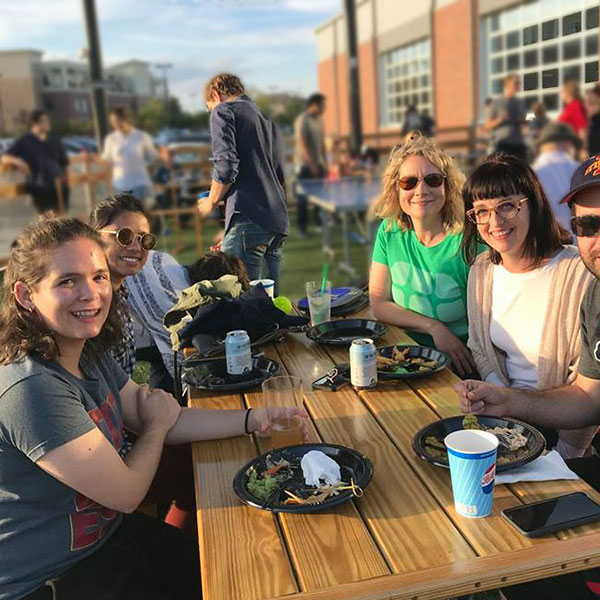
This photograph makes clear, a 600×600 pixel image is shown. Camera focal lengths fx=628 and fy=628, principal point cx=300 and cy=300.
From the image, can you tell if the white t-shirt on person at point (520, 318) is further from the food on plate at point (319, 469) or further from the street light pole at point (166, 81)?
the street light pole at point (166, 81)

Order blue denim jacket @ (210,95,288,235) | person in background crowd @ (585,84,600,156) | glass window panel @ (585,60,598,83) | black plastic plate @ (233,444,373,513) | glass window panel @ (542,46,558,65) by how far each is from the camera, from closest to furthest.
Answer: black plastic plate @ (233,444,373,513), glass window panel @ (585,60,598,83), blue denim jacket @ (210,95,288,235), person in background crowd @ (585,84,600,156), glass window panel @ (542,46,558,65)

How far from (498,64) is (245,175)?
40.0 feet

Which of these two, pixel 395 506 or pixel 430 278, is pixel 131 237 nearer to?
pixel 430 278

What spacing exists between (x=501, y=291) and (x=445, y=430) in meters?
0.87

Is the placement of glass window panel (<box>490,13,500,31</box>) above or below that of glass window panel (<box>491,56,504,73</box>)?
above

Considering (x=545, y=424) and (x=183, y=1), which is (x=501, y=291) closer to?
(x=545, y=424)

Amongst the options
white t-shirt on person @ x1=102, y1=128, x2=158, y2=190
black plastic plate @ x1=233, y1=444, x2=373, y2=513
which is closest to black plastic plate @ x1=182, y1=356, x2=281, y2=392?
black plastic plate @ x1=233, y1=444, x2=373, y2=513

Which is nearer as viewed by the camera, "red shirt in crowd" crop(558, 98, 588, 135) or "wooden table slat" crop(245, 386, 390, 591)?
Answer: "wooden table slat" crop(245, 386, 390, 591)

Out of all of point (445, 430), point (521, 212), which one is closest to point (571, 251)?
point (521, 212)

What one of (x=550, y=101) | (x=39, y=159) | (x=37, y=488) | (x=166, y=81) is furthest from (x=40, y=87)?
(x=37, y=488)

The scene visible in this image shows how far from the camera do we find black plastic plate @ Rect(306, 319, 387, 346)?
2639 mm

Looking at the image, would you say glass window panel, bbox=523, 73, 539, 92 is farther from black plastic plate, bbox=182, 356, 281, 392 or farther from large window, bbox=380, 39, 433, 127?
large window, bbox=380, 39, 433, 127

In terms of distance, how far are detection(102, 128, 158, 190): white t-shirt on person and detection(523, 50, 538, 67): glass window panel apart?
8.97m

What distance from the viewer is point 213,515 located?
141 cm
